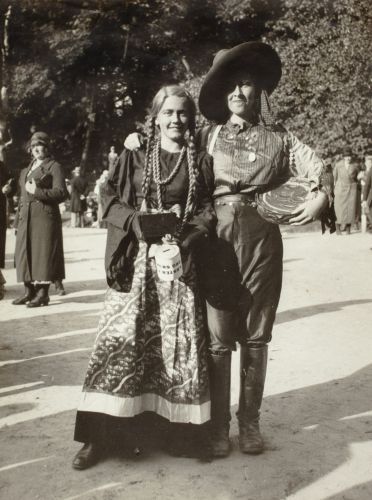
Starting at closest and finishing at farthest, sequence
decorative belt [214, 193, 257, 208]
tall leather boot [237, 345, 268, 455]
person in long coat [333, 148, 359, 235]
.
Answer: decorative belt [214, 193, 257, 208]
tall leather boot [237, 345, 268, 455]
person in long coat [333, 148, 359, 235]

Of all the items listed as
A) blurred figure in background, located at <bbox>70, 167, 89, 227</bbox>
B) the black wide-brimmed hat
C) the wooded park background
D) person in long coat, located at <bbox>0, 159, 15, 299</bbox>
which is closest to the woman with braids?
the black wide-brimmed hat

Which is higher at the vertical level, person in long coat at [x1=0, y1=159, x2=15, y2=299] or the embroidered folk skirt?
person in long coat at [x1=0, y1=159, x2=15, y2=299]

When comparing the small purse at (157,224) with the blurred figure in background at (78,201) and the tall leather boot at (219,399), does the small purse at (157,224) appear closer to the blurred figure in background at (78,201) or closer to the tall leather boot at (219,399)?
the tall leather boot at (219,399)

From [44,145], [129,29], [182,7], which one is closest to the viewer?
[44,145]

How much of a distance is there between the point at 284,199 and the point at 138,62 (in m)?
29.6

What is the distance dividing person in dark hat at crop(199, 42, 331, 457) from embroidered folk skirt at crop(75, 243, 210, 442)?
0.64 ft

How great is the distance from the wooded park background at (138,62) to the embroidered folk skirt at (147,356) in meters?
17.5

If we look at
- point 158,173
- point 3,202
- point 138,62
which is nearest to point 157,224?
point 158,173

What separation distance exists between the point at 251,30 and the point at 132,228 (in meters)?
24.0

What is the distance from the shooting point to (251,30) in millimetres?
26312

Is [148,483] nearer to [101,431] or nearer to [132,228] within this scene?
[101,431]

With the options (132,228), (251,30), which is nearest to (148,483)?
(132,228)

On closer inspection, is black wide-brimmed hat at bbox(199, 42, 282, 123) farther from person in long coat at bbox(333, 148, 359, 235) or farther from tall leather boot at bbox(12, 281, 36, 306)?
person in long coat at bbox(333, 148, 359, 235)

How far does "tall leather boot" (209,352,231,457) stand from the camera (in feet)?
13.4
